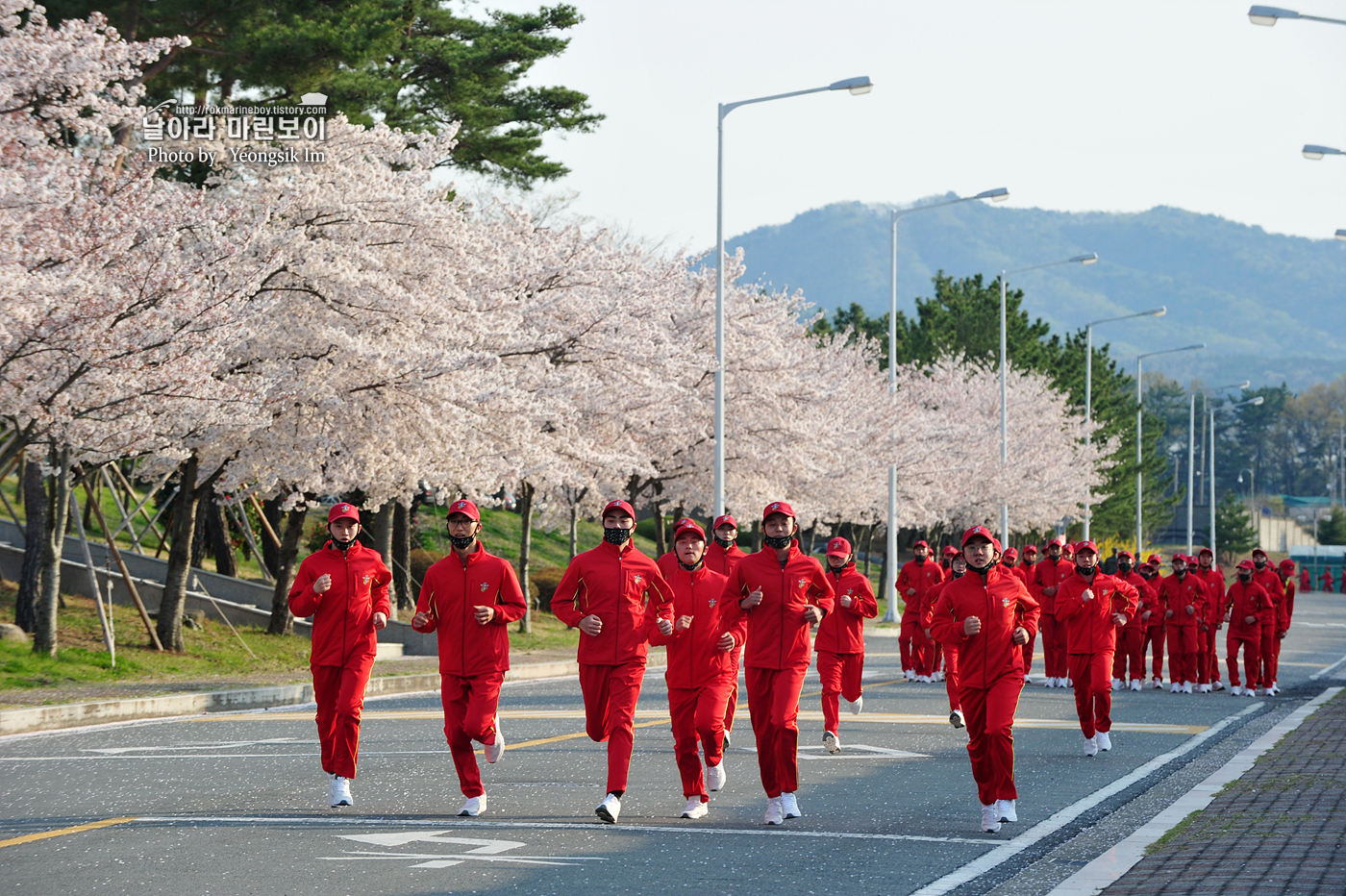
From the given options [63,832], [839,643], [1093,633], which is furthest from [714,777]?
[1093,633]

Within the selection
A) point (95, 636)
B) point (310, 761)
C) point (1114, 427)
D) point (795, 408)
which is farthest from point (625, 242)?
point (1114, 427)

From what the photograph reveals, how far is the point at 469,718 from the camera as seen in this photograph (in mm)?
9484

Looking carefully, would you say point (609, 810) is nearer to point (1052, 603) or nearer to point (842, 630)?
point (842, 630)

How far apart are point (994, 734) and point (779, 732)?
131cm

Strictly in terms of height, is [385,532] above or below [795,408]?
below

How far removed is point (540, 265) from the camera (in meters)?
26.9

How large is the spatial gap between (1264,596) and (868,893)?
15.8m

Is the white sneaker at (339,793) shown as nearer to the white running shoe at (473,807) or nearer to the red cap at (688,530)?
the white running shoe at (473,807)

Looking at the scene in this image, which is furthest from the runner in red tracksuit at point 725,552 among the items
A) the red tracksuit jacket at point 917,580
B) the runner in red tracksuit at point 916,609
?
the red tracksuit jacket at point 917,580

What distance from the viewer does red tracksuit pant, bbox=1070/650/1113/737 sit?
1352 centimetres

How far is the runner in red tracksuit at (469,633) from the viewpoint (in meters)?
9.48

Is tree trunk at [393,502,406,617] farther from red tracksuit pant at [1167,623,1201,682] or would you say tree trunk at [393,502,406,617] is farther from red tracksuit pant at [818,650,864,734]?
red tracksuit pant at [818,650,864,734]

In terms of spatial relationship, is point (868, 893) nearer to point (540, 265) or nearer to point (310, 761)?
point (310, 761)

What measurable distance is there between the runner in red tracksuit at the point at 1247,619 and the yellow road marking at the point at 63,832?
1631cm
